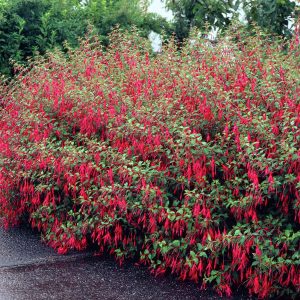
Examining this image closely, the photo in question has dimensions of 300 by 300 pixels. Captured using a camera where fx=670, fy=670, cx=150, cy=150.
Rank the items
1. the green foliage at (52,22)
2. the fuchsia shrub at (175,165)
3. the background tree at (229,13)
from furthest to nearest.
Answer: the green foliage at (52,22)
the background tree at (229,13)
the fuchsia shrub at (175,165)

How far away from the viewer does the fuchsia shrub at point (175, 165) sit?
14.6 ft

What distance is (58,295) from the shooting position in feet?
15.5

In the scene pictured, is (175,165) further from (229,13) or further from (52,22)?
(52,22)

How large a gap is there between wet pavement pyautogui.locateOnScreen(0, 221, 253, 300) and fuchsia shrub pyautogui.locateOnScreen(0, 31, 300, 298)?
11cm

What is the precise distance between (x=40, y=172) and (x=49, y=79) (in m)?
1.19

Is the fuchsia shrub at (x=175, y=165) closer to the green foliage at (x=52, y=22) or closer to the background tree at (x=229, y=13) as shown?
the background tree at (x=229, y=13)

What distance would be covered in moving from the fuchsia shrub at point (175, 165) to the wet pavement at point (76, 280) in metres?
0.11

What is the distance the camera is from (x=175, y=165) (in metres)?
4.95

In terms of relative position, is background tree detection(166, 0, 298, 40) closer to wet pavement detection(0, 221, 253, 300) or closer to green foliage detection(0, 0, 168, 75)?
green foliage detection(0, 0, 168, 75)

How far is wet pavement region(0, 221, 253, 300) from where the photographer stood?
4.72m

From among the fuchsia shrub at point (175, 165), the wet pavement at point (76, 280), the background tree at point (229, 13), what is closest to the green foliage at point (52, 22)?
the background tree at point (229, 13)

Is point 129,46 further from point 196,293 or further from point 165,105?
point 196,293

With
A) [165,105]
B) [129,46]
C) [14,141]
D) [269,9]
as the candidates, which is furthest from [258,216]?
[269,9]

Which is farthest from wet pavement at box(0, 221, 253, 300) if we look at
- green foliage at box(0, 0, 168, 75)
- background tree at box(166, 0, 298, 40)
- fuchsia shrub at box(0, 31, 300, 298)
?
green foliage at box(0, 0, 168, 75)
